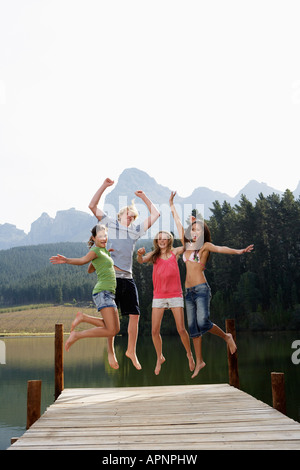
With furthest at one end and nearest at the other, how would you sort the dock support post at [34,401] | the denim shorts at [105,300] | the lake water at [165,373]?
the lake water at [165,373], the denim shorts at [105,300], the dock support post at [34,401]

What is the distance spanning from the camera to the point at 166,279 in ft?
29.5

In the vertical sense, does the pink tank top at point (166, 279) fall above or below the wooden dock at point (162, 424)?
above

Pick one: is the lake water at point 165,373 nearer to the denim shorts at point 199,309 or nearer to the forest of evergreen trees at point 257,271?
the forest of evergreen trees at point 257,271

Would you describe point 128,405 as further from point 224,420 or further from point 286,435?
point 286,435

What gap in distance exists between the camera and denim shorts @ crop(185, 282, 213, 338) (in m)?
9.02

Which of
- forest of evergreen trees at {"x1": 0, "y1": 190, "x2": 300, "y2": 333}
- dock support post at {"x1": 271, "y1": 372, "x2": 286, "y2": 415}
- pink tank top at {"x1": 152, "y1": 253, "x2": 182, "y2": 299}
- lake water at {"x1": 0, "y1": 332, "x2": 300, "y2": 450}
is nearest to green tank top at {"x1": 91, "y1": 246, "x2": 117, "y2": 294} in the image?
pink tank top at {"x1": 152, "y1": 253, "x2": 182, "y2": 299}

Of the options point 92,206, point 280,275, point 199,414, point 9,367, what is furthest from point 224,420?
point 280,275

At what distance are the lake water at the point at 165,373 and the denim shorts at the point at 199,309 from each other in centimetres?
1440

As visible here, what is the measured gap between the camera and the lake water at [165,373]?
27812 millimetres

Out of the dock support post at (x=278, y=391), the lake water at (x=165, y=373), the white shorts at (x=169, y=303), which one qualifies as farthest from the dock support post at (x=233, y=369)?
the lake water at (x=165, y=373)

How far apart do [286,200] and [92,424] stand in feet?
194

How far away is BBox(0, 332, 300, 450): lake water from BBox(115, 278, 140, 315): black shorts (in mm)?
15235

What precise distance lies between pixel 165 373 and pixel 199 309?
91.5 feet
